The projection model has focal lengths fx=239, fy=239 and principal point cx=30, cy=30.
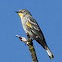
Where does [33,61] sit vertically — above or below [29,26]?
below

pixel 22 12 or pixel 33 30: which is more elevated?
pixel 22 12

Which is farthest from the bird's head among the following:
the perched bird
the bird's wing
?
the bird's wing

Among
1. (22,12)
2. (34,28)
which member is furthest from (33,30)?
(22,12)

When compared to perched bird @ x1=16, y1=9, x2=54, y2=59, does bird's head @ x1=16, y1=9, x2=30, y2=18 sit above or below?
above

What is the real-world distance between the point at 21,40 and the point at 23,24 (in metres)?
3.02

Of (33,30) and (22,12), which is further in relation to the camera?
(22,12)

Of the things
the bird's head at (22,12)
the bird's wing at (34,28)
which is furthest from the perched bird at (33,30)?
the bird's head at (22,12)

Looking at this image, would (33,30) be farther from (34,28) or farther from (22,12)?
(22,12)

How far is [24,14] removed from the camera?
42.0 feet

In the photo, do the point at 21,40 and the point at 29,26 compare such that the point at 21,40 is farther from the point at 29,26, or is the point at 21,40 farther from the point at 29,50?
the point at 29,26

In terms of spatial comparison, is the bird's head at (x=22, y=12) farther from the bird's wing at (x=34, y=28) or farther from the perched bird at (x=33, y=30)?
the bird's wing at (x=34, y=28)

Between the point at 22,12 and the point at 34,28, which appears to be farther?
the point at 22,12

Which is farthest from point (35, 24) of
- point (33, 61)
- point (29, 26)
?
point (33, 61)

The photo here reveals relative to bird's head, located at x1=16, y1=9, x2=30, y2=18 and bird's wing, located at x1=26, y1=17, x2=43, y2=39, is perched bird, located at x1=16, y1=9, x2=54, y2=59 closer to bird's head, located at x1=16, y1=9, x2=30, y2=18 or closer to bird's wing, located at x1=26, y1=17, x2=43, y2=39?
bird's wing, located at x1=26, y1=17, x2=43, y2=39
